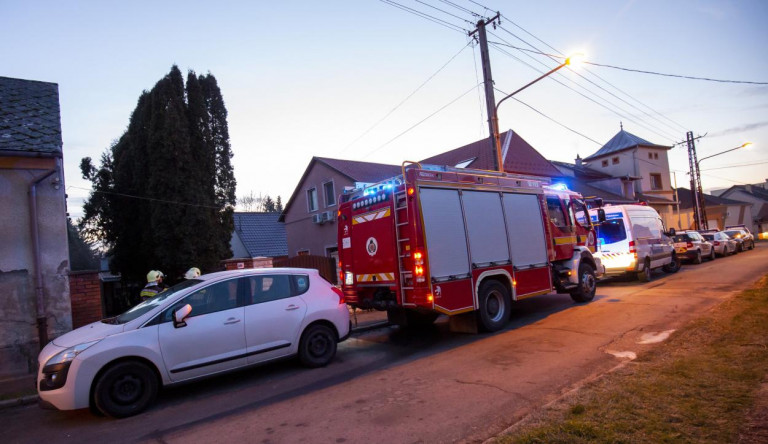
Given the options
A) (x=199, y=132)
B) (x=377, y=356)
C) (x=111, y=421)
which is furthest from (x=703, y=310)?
(x=199, y=132)

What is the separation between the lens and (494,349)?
7.21m

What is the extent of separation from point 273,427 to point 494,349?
392 centimetres

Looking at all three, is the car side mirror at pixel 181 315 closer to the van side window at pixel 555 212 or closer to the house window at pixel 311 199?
the van side window at pixel 555 212

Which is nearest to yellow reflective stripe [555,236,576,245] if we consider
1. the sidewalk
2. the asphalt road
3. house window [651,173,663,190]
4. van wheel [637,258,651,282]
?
the asphalt road

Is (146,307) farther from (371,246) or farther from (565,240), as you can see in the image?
(565,240)

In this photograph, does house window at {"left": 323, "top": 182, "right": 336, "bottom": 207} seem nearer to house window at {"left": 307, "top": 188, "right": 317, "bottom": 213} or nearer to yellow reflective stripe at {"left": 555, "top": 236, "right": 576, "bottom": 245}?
house window at {"left": 307, "top": 188, "right": 317, "bottom": 213}

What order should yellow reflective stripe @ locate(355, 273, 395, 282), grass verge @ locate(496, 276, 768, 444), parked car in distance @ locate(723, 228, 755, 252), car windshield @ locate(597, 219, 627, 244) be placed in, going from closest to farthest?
grass verge @ locate(496, 276, 768, 444)
yellow reflective stripe @ locate(355, 273, 395, 282)
car windshield @ locate(597, 219, 627, 244)
parked car in distance @ locate(723, 228, 755, 252)

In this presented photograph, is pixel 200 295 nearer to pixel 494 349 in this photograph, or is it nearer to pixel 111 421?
pixel 111 421

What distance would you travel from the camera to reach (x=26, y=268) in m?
8.10

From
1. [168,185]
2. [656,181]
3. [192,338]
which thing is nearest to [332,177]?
[168,185]

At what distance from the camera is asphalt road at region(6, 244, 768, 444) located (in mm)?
4414

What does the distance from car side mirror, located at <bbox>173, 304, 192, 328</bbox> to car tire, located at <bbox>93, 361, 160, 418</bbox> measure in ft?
1.94

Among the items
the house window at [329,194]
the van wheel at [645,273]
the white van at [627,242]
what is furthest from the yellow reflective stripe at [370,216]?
the house window at [329,194]

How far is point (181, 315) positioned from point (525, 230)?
272 inches
